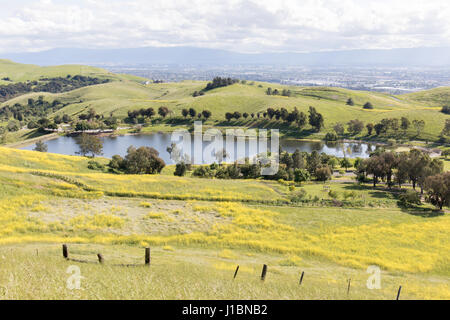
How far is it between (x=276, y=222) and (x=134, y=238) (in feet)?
76.0

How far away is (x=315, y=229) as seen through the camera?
→ 4747 cm

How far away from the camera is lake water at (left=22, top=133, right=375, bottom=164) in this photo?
155625 millimetres

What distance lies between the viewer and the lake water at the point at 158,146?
511 feet

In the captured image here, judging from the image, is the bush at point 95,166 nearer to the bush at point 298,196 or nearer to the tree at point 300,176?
the bush at point 298,196

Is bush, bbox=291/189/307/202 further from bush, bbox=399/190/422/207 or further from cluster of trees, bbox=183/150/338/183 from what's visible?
bush, bbox=399/190/422/207

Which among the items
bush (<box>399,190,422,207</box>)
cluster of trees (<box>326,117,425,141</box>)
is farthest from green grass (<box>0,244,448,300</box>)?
cluster of trees (<box>326,117,425,141</box>)

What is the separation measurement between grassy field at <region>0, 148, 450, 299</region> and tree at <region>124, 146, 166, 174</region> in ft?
58.3

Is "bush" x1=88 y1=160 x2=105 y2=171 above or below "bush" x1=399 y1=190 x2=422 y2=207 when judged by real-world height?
above

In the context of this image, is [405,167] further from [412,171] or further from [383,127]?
[383,127]

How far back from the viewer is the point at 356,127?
187 metres

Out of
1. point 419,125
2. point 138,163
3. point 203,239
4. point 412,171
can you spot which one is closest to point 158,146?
point 138,163

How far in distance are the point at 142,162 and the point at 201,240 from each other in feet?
168

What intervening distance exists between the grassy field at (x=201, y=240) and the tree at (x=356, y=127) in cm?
12943
